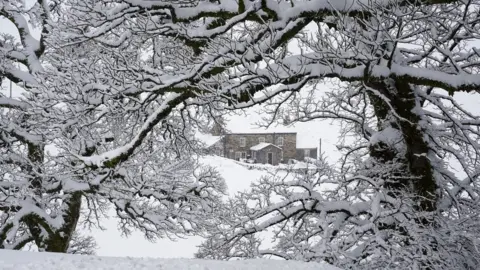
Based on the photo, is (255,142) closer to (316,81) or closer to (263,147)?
(263,147)

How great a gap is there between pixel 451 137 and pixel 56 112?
6701 millimetres

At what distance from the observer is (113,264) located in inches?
177

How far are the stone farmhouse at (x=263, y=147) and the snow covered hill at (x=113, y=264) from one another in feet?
149

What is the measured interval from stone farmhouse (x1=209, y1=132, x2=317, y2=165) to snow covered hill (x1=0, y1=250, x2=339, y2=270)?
45558mm

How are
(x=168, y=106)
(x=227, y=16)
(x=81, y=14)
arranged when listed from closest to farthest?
1. (x=227, y=16)
2. (x=168, y=106)
3. (x=81, y=14)

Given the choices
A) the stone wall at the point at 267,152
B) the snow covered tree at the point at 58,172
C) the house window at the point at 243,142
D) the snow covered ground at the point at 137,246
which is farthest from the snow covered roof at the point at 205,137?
→ the stone wall at the point at 267,152

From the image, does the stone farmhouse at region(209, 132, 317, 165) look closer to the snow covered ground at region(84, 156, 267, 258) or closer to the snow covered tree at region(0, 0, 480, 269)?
the snow covered ground at region(84, 156, 267, 258)

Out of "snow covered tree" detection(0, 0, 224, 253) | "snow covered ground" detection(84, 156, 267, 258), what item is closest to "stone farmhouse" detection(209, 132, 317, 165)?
"snow covered ground" detection(84, 156, 267, 258)

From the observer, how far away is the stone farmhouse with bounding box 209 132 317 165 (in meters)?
51.0

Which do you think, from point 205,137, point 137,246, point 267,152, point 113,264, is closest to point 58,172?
point 113,264

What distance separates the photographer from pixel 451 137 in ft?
24.4

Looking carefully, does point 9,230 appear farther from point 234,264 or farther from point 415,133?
point 415,133

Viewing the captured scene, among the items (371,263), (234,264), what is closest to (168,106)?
(234,264)

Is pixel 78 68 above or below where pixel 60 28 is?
below
